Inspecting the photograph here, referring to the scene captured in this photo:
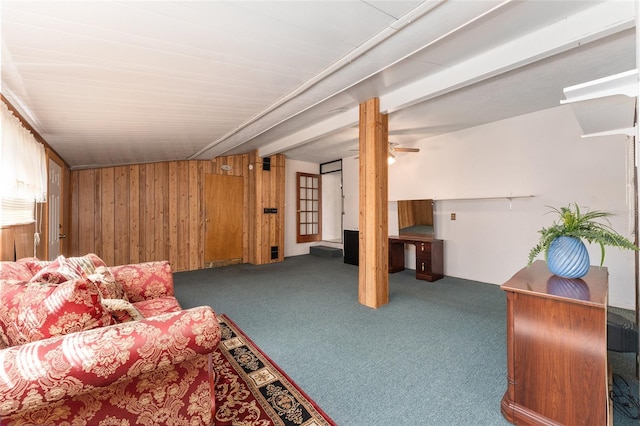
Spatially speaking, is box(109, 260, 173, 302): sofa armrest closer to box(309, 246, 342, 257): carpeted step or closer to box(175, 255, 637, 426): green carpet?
box(175, 255, 637, 426): green carpet

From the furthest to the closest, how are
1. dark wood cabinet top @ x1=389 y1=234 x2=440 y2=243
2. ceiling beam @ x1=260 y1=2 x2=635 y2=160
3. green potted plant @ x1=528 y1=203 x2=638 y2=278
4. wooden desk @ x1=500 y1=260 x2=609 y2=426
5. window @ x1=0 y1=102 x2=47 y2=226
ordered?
dark wood cabinet top @ x1=389 y1=234 x2=440 y2=243, window @ x1=0 y1=102 x2=47 y2=226, ceiling beam @ x1=260 y1=2 x2=635 y2=160, green potted plant @ x1=528 y1=203 x2=638 y2=278, wooden desk @ x1=500 y1=260 x2=609 y2=426

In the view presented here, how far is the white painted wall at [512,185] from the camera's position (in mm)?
3398

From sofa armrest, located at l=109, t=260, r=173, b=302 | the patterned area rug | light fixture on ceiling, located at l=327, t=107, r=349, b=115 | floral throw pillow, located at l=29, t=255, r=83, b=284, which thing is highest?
light fixture on ceiling, located at l=327, t=107, r=349, b=115

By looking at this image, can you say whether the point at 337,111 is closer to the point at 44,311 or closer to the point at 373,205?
the point at 373,205

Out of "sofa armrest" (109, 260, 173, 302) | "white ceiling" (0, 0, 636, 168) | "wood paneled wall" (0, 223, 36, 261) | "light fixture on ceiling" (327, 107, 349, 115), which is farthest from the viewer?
"light fixture on ceiling" (327, 107, 349, 115)

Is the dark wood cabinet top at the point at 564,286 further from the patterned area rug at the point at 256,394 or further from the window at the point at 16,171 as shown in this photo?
the window at the point at 16,171

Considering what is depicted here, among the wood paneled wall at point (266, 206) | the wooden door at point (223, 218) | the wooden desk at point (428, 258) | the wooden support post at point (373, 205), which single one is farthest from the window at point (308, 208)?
the wooden support post at point (373, 205)

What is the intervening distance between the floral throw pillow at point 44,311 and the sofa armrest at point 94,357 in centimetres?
12

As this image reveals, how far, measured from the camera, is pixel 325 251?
6.96 meters

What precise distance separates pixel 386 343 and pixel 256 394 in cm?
124

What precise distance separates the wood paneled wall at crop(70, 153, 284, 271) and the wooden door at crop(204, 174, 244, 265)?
14 centimetres

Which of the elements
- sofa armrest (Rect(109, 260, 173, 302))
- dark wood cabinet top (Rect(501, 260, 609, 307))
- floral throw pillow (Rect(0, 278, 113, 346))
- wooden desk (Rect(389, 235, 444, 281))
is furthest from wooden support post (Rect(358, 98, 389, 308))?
floral throw pillow (Rect(0, 278, 113, 346))

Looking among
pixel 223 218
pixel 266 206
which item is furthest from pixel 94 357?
pixel 266 206

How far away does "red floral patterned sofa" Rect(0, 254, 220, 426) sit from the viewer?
0.99 m
